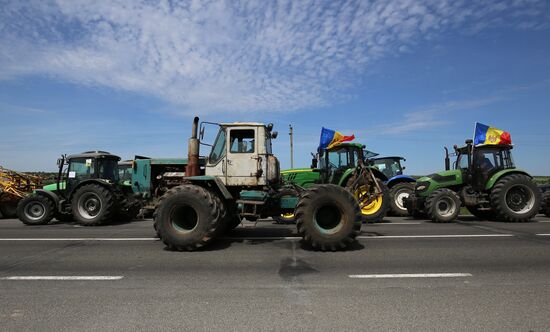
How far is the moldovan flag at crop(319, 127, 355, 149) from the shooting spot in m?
13.1

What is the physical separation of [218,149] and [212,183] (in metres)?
0.74

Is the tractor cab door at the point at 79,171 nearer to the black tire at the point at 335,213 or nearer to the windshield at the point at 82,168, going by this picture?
the windshield at the point at 82,168

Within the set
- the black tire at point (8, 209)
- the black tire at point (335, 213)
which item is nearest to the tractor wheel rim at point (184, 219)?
the black tire at point (335, 213)

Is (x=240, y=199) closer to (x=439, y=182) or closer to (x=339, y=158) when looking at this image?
(x=339, y=158)

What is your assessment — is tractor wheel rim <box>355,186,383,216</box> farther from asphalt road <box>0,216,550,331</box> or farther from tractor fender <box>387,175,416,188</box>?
asphalt road <box>0,216,550,331</box>

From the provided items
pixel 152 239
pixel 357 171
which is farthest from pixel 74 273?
pixel 357 171

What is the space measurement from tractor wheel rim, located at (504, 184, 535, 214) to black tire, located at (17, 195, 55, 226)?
1476 cm

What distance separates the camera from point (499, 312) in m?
3.85

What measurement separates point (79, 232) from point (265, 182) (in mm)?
5890

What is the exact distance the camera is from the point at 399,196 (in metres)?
13.9

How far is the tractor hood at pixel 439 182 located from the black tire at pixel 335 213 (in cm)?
618

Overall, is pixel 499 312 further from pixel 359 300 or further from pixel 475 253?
pixel 475 253

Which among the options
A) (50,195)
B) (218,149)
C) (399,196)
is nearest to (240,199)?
(218,149)

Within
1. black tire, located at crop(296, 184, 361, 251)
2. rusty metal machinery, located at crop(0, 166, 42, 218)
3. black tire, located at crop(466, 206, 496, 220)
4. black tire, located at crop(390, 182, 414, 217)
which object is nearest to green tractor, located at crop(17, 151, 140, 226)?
rusty metal machinery, located at crop(0, 166, 42, 218)
